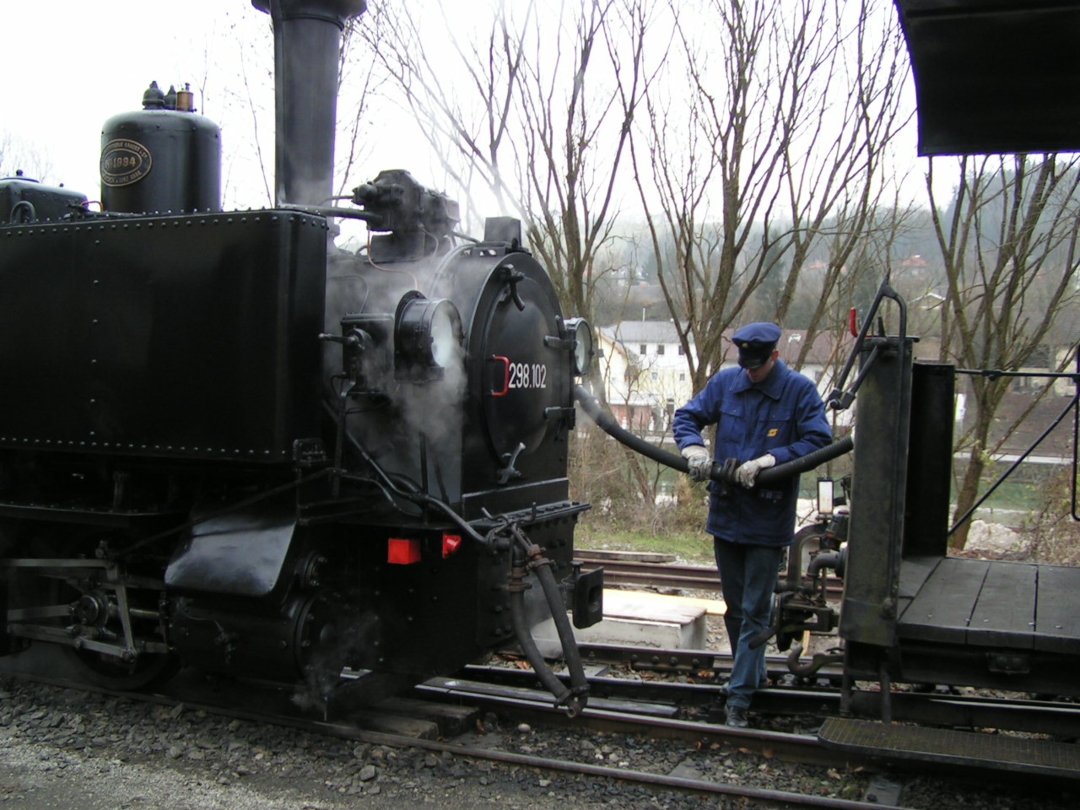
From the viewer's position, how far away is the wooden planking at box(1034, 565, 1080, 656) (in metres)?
3.36

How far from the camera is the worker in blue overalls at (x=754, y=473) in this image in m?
4.51

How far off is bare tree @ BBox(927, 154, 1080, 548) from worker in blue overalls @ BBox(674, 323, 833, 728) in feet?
19.1

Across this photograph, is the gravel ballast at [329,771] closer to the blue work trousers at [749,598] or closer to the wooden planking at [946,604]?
the blue work trousers at [749,598]

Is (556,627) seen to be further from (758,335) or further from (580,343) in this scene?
(580,343)

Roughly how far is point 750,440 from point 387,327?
1.75 m

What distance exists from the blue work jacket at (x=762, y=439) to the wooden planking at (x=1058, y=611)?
108 centimetres

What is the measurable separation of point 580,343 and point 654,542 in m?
5.00

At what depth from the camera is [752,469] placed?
4418 mm

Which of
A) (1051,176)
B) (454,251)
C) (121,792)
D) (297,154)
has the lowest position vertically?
(121,792)

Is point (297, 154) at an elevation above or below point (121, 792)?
above

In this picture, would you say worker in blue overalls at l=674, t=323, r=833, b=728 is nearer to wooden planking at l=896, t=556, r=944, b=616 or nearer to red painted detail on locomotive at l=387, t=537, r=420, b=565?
wooden planking at l=896, t=556, r=944, b=616

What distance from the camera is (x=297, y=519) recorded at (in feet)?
13.3

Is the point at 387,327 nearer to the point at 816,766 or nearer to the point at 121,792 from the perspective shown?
the point at 121,792

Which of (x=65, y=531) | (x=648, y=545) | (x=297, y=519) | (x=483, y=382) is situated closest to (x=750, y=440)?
(x=483, y=382)
